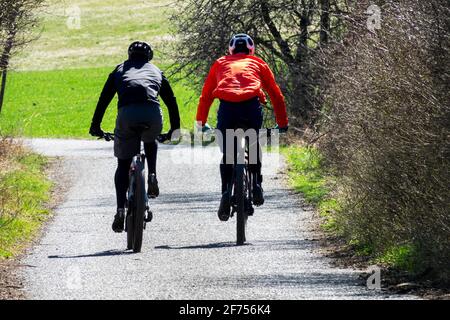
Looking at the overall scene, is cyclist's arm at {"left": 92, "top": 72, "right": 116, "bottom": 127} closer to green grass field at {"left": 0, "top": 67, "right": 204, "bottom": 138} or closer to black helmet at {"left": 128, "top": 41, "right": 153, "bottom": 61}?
black helmet at {"left": 128, "top": 41, "right": 153, "bottom": 61}

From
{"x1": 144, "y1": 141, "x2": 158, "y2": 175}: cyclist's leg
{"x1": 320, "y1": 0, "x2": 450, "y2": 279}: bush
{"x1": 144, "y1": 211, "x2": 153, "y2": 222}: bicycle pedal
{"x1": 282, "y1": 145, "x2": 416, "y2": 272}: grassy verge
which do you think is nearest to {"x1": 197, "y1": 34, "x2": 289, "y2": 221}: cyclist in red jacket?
{"x1": 144, "y1": 141, "x2": 158, "y2": 175}: cyclist's leg

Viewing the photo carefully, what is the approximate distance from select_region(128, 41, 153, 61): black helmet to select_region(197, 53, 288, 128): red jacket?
0.67 meters

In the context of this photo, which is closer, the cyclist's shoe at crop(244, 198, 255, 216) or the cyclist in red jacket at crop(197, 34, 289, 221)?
the cyclist in red jacket at crop(197, 34, 289, 221)

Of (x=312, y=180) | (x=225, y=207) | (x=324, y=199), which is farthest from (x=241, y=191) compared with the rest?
(x=312, y=180)

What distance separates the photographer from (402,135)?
11.3 meters

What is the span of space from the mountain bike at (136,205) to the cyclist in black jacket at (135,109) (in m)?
0.18

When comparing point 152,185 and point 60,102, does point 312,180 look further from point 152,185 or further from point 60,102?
point 60,102

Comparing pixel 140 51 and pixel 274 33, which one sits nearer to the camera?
pixel 140 51

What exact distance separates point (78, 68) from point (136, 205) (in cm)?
5292

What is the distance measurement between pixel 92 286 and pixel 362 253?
2.89 meters

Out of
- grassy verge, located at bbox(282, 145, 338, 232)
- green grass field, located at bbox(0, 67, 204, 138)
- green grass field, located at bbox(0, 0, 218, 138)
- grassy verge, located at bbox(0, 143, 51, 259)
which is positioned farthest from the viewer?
green grass field, located at bbox(0, 0, 218, 138)

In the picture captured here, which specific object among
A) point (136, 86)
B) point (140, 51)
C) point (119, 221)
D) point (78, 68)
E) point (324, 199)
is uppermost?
point (140, 51)

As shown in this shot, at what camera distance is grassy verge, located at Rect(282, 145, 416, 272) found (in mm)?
11617

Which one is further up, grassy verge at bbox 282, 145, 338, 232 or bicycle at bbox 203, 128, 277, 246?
Result: bicycle at bbox 203, 128, 277, 246
